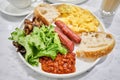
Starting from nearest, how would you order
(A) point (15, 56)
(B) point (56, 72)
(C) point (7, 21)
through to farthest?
(B) point (56, 72), (A) point (15, 56), (C) point (7, 21)

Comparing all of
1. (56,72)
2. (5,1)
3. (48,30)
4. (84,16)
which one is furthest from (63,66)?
(5,1)

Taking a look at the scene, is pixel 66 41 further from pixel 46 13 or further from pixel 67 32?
pixel 46 13

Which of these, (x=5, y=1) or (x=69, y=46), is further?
(x=5, y=1)

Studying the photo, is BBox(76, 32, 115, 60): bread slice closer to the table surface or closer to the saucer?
the table surface

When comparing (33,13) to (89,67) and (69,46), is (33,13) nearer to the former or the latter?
(69,46)

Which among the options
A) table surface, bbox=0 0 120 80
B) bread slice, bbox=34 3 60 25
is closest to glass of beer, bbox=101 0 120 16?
table surface, bbox=0 0 120 80

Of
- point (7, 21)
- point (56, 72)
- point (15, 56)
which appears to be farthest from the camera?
point (7, 21)
